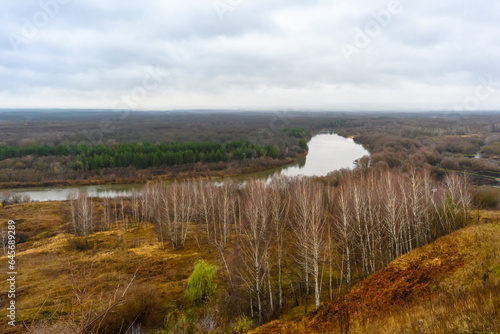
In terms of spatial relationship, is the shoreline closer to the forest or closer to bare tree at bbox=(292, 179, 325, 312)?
the forest

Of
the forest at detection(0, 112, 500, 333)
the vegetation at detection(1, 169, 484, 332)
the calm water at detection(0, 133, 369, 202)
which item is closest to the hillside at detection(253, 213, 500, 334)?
the forest at detection(0, 112, 500, 333)

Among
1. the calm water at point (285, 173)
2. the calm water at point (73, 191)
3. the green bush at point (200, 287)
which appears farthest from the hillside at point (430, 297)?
the calm water at point (73, 191)

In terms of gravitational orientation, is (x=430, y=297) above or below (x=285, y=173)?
above

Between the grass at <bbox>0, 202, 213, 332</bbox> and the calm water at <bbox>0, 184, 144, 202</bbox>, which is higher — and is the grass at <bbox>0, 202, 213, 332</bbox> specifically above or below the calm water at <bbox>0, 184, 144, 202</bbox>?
above

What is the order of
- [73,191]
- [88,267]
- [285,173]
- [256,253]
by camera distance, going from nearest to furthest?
[256,253], [88,267], [73,191], [285,173]

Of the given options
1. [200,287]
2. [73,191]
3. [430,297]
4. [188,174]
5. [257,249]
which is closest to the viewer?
[430,297]

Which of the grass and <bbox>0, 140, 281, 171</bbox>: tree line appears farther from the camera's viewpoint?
<bbox>0, 140, 281, 171</bbox>: tree line

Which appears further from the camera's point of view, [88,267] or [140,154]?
[140,154]

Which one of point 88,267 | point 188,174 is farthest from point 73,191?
point 88,267

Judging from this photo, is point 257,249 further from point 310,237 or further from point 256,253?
point 310,237

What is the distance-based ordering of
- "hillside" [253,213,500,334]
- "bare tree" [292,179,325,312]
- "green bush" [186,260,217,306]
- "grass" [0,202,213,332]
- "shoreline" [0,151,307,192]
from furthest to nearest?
"shoreline" [0,151,307,192]
"grass" [0,202,213,332]
"green bush" [186,260,217,306]
"bare tree" [292,179,325,312]
"hillside" [253,213,500,334]
